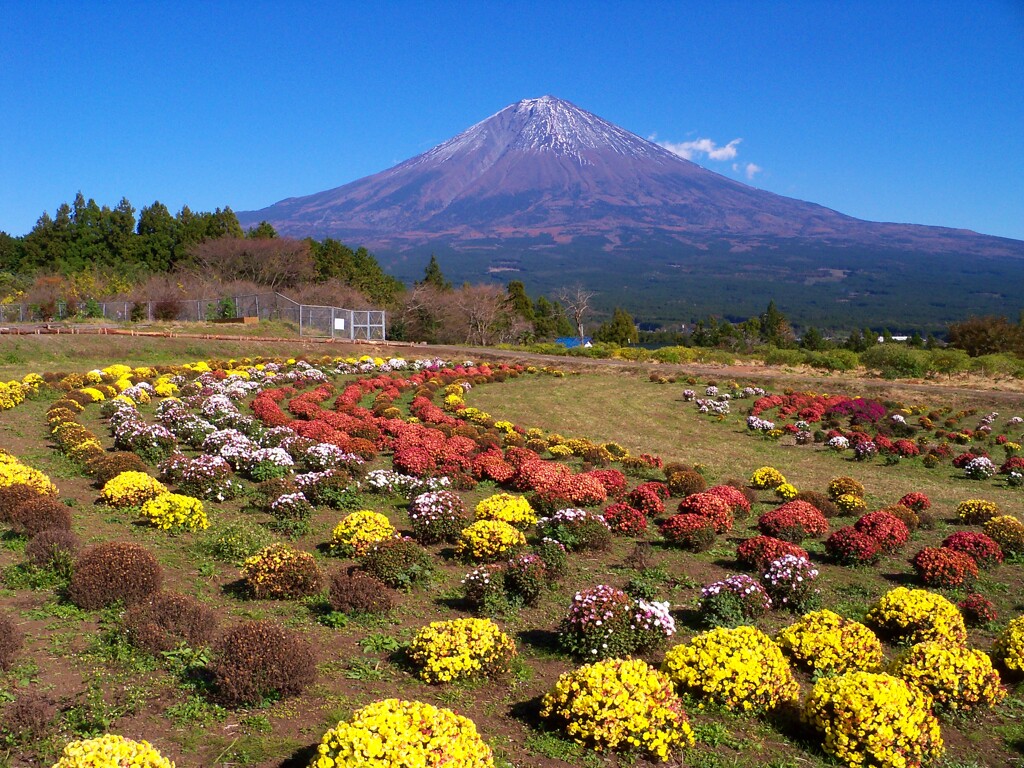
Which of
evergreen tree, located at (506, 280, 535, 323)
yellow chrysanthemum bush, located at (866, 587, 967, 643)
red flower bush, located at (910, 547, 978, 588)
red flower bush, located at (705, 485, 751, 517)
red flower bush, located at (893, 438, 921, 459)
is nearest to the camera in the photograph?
yellow chrysanthemum bush, located at (866, 587, 967, 643)

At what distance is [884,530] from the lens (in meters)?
10.9

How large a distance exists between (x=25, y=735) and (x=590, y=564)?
6439mm

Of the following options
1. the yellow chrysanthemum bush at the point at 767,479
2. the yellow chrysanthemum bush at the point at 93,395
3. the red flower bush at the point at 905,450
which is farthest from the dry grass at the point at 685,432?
the yellow chrysanthemum bush at the point at 93,395

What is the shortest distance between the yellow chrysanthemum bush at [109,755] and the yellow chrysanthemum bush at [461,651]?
240cm

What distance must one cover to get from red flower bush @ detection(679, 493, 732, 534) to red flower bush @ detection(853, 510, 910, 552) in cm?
178

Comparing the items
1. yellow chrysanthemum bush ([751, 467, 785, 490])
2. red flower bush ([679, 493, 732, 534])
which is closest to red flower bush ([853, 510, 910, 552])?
red flower bush ([679, 493, 732, 534])

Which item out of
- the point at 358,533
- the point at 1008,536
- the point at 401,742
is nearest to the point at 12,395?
the point at 358,533

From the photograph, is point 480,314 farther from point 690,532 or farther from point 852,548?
point 852,548

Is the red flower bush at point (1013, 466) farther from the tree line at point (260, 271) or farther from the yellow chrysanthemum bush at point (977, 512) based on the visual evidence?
the tree line at point (260, 271)

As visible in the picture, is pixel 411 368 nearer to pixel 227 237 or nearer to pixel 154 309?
pixel 154 309

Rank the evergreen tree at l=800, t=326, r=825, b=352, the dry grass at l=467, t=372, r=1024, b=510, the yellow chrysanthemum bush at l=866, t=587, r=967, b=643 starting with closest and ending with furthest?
the yellow chrysanthemum bush at l=866, t=587, r=967, b=643, the dry grass at l=467, t=372, r=1024, b=510, the evergreen tree at l=800, t=326, r=825, b=352

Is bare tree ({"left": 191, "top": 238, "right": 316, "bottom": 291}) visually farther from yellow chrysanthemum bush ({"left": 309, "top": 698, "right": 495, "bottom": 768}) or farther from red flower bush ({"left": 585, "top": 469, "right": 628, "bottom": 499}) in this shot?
yellow chrysanthemum bush ({"left": 309, "top": 698, "right": 495, "bottom": 768})

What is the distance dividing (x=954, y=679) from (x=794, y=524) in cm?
513

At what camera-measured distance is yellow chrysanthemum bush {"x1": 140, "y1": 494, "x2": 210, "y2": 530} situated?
31.7ft
